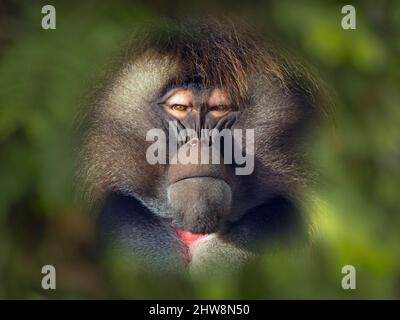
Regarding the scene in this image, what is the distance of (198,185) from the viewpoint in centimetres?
50

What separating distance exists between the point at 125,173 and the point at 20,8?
65 centimetres

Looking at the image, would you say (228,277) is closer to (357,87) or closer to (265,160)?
(265,160)

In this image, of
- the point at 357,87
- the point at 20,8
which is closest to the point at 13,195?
the point at 20,8

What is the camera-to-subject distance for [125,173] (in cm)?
54

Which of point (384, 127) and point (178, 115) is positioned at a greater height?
point (384, 127)

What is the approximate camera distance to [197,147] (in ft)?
1.70

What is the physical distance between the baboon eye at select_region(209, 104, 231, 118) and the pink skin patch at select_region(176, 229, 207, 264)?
8 centimetres

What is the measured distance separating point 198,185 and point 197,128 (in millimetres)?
Result: 43

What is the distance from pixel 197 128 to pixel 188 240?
70 mm

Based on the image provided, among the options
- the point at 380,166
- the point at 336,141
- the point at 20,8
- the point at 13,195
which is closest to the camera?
the point at 336,141

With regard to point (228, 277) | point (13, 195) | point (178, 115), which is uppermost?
point (13, 195)

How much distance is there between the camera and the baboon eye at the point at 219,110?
0.55 metres

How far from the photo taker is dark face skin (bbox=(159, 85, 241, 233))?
50 cm

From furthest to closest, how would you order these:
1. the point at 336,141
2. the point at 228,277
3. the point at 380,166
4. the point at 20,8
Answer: the point at 380,166 → the point at 20,8 → the point at 336,141 → the point at 228,277
